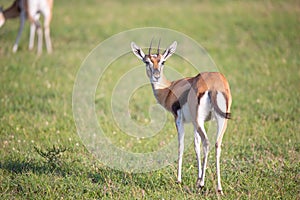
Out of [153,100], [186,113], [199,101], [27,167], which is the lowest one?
[27,167]

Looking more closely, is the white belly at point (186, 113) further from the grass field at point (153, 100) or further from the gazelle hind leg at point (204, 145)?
the grass field at point (153, 100)

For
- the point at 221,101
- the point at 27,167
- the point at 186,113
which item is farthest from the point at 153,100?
the point at 221,101

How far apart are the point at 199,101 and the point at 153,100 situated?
4.25m

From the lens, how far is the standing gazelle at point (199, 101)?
4.87m

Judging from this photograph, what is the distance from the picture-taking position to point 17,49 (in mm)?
13008

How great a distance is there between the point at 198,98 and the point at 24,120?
3.76m

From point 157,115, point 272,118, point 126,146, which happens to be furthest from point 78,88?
point 272,118

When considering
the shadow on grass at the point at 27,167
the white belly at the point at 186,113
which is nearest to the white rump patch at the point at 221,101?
the white belly at the point at 186,113

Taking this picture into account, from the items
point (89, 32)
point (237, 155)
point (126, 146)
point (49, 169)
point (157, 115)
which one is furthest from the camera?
point (89, 32)

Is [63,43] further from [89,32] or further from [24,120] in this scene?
[24,120]

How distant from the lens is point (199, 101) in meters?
4.90

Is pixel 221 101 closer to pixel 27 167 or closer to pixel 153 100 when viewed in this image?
pixel 27 167

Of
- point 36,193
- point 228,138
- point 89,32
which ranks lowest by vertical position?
point 36,193

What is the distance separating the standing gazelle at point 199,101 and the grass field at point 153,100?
0.43m
